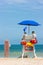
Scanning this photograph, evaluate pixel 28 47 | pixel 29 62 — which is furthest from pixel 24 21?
pixel 29 62

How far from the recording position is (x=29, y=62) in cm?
1652

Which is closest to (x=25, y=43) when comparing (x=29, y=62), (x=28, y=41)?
(x=28, y=41)

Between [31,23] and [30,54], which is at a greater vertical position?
[31,23]

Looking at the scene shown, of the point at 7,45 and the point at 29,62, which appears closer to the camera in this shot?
the point at 29,62

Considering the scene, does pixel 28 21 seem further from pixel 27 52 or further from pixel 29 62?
pixel 29 62

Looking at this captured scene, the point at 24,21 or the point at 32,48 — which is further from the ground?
the point at 24,21

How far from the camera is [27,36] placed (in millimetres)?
18750

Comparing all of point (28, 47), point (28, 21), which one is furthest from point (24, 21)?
point (28, 47)

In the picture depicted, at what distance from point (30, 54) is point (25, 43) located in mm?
957

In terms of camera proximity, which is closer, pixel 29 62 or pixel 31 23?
pixel 29 62

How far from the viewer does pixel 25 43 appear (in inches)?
737

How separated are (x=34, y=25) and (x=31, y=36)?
846 millimetres

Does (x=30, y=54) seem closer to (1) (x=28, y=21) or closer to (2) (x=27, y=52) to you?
(2) (x=27, y=52)

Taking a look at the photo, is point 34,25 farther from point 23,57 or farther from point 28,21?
point 23,57
